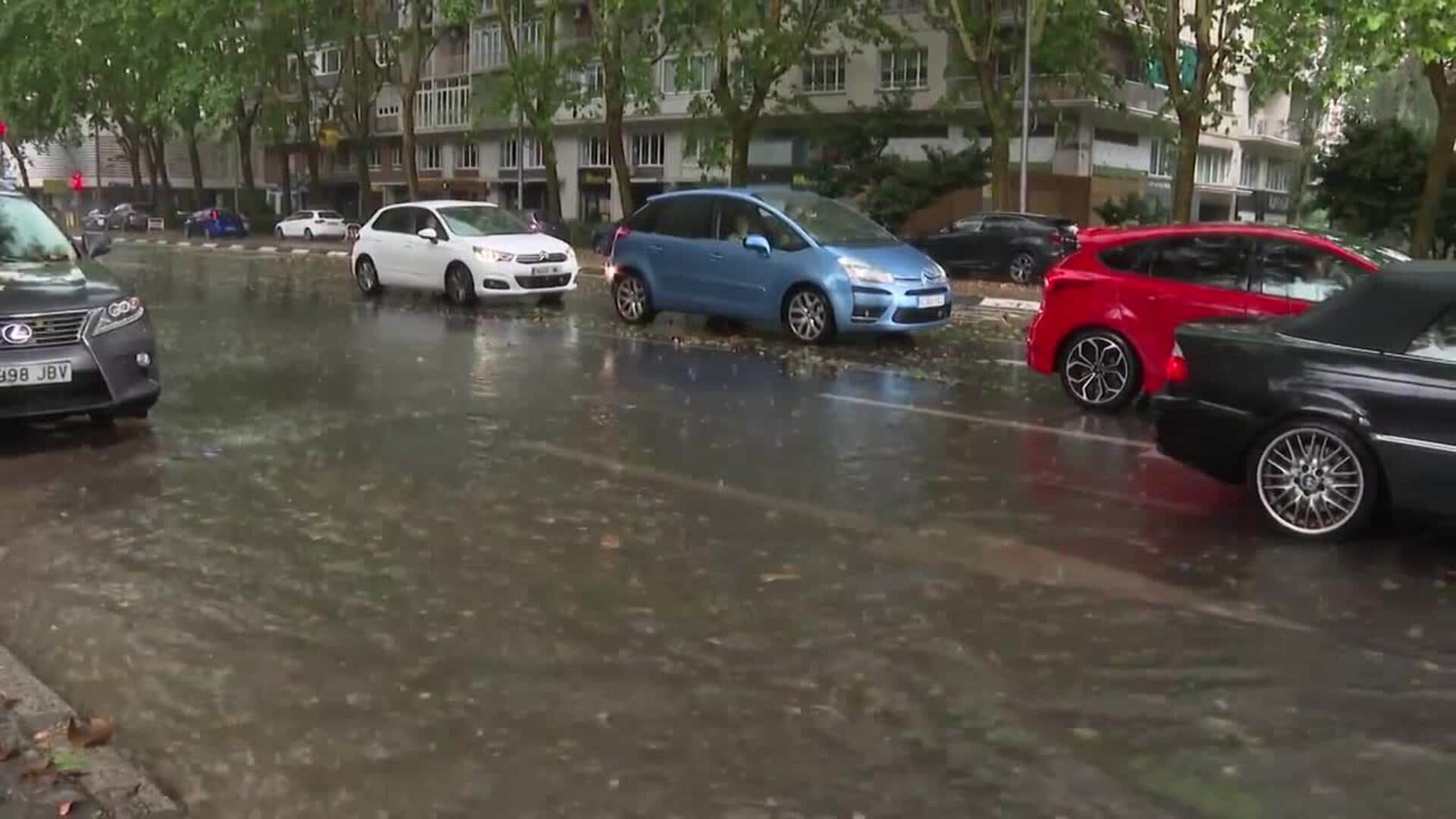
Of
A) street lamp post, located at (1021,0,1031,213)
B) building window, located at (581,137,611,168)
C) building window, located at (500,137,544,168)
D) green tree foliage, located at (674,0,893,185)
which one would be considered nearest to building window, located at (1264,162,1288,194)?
building window, located at (581,137,611,168)

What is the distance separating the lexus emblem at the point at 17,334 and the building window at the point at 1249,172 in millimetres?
58306

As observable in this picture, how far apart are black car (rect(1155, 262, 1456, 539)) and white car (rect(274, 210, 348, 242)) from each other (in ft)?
160

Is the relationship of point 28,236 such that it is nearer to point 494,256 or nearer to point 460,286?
point 494,256

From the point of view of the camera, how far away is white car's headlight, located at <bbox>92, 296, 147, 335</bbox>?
8.95m

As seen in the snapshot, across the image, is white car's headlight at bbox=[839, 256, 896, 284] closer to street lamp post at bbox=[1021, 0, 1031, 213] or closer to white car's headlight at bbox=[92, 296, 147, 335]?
white car's headlight at bbox=[92, 296, 147, 335]

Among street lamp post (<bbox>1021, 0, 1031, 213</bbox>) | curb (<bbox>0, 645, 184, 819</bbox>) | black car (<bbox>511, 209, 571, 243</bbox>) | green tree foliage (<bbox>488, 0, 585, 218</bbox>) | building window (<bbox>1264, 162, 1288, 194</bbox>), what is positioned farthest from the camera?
building window (<bbox>1264, 162, 1288, 194</bbox>)

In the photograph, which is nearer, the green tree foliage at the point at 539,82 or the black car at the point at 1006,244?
the black car at the point at 1006,244

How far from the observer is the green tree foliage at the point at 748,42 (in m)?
31.5

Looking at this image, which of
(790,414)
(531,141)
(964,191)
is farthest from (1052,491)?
(531,141)

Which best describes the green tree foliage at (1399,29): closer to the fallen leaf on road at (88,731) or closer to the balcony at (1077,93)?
the balcony at (1077,93)

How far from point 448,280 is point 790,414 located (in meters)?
11.0

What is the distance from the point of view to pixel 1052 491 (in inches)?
312

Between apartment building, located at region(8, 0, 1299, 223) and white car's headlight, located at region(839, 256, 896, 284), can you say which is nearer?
white car's headlight, located at region(839, 256, 896, 284)

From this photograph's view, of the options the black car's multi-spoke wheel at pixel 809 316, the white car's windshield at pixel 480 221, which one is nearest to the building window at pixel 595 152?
the white car's windshield at pixel 480 221
